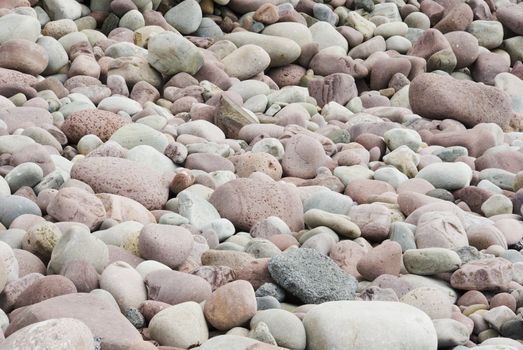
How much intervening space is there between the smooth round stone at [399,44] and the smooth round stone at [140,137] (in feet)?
12.3

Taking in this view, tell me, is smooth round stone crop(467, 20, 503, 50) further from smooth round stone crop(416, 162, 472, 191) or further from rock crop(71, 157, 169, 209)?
rock crop(71, 157, 169, 209)

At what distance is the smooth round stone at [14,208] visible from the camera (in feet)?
12.3

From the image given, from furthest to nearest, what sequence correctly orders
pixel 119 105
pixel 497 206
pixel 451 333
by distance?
pixel 119 105
pixel 497 206
pixel 451 333

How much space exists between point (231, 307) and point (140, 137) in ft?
8.12

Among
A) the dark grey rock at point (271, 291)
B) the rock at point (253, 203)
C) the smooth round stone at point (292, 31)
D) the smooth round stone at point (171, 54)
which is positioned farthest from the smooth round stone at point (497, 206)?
the smooth round stone at point (292, 31)

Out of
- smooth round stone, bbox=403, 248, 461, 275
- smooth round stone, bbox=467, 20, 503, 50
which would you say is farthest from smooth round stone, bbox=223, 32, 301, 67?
smooth round stone, bbox=403, 248, 461, 275

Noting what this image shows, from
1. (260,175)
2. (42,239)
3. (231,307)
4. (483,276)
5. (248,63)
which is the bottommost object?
(248,63)

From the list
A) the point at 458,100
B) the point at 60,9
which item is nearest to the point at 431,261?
the point at 458,100

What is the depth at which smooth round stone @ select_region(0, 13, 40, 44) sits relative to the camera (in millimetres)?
6594

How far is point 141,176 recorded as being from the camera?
4.39 metres

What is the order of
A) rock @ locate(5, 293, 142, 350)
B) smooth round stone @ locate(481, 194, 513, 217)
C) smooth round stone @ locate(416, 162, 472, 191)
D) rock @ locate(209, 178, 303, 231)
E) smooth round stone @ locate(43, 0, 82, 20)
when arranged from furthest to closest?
smooth round stone @ locate(43, 0, 82, 20) → smooth round stone @ locate(416, 162, 472, 191) → smooth round stone @ locate(481, 194, 513, 217) → rock @ locate(209, 178, 303, 231) → rock @ locate(5, 293, 142, 350)

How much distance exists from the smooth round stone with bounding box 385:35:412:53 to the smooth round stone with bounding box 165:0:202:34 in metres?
1.84

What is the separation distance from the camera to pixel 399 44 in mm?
8289

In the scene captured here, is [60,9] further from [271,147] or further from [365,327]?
[365,327]
